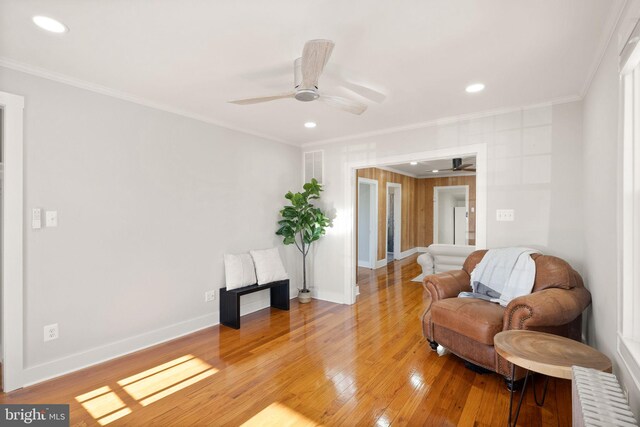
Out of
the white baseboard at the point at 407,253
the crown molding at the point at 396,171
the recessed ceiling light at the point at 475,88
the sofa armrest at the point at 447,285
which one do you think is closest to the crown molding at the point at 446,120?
the recessed ceiling light at the point at 475,88

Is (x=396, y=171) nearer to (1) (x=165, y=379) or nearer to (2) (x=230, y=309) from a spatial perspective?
(2) (x=230, y=309)

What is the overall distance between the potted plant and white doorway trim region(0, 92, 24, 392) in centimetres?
282

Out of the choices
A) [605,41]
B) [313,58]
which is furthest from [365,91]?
[605,41]

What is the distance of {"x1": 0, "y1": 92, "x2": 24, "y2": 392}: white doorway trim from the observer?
233 cm

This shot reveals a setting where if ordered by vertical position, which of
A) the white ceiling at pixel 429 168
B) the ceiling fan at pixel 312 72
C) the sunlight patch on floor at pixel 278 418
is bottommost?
the sunlight patch on floor at pixel 278 418

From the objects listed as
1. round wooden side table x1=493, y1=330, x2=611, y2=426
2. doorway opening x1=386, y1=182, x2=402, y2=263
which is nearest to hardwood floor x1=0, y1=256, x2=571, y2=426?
round wooden side table x1=493, y1=330, x2=611, y2=426

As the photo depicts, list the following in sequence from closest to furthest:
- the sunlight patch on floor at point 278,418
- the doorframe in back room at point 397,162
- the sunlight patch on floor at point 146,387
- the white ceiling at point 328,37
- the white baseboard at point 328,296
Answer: the white ceiling at point 328,37
the sunlight patch on floor at point 278,418
the sunlight patch on floor at point 146,387
the doorframe in back room at point 397,162
the white baseboard at point 328,296

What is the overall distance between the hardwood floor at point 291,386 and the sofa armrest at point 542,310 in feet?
1.78

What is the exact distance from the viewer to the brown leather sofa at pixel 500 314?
2.27 metres

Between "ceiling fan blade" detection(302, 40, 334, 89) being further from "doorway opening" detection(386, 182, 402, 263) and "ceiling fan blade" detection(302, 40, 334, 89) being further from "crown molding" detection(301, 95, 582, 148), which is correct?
"doorway opening" detection(386, 182, 402, 263)

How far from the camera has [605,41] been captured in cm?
201

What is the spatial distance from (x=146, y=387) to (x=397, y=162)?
3.63 meters

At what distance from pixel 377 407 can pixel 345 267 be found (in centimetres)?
261

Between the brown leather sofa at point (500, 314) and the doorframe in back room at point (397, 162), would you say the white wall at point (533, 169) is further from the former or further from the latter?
the brown leather sofa at point (500, 314)
